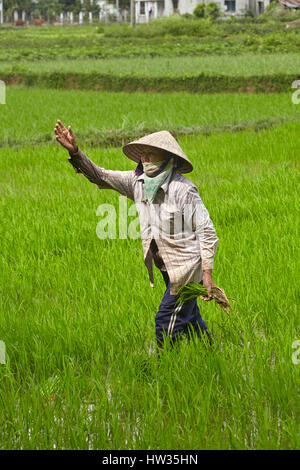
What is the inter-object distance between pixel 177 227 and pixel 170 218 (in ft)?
0.15

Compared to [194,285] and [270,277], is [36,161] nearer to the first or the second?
[270,277]

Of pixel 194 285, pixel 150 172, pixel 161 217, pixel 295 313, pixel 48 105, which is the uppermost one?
pixel 48 105

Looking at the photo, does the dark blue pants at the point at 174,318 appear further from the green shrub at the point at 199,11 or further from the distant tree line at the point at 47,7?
the distant tree line at the point at 47,7

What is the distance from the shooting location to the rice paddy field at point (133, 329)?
2.32 meters

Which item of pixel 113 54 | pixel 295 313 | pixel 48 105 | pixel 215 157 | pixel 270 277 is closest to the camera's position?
pixel 295 313

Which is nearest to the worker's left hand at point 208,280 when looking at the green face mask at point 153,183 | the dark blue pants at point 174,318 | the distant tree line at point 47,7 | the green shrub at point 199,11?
the dark blue pants at point 174,318

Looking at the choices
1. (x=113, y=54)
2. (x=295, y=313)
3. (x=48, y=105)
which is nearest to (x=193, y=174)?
(x=295, y=313)

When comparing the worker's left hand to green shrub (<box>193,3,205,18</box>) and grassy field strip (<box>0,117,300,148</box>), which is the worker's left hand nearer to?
grassy field strip (<box>0,117,300,148</box>)

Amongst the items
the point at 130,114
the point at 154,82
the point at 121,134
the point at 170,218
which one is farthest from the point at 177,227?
the point at 154,82

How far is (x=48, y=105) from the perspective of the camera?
13.1m

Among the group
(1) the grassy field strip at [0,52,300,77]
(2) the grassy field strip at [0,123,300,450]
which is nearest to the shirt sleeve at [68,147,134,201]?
(2) the grassy field strip at [0,123,300,450]

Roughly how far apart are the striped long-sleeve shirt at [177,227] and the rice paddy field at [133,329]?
0.96 ft

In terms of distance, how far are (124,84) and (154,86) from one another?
79 centimetres
